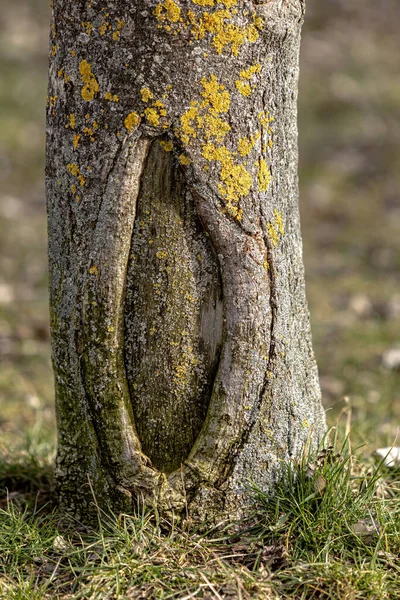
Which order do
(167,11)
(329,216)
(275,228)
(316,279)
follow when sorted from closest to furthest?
(167,11)
(275,228)
(316,279)
(329,216)

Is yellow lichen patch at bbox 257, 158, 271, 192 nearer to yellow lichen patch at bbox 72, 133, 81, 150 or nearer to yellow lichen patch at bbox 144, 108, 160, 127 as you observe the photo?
yellow lichen patch at bbox 144, 108, 160, 127

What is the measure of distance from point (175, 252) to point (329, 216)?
5.19 meters

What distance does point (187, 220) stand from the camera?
2.02m

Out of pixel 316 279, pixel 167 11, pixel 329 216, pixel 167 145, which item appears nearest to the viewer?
pixel 167 11

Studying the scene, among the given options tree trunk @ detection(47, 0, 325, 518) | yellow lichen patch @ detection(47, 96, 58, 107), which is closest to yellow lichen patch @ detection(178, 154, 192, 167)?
tree trunk @ detection(47, 0, 325, 518)

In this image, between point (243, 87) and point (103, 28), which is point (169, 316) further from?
point (103, 28)

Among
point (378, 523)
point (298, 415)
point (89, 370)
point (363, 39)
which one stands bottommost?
point (378, 523)

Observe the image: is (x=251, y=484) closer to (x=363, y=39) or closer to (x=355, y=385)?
(x=355, y=385)

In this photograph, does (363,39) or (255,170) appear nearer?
(255,170)

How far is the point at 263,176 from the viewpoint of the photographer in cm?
202

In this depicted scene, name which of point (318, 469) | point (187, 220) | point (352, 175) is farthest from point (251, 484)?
point (352, 175)

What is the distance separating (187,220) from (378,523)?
114 cm

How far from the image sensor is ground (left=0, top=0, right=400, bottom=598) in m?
2.03

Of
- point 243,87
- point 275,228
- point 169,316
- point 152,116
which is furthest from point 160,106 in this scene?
point 169,316
